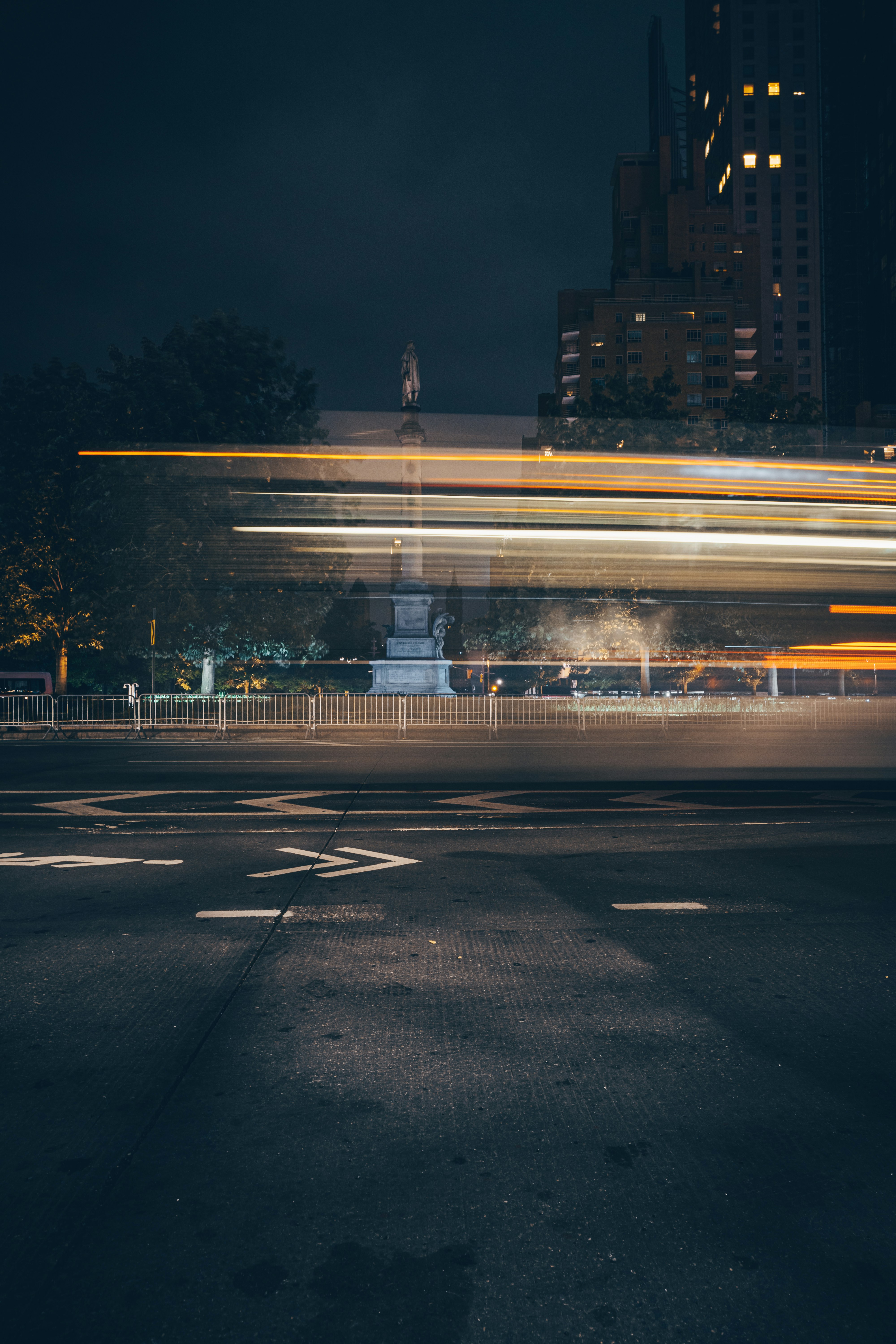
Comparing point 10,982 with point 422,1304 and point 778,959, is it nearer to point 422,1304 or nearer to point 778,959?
point 422,1304

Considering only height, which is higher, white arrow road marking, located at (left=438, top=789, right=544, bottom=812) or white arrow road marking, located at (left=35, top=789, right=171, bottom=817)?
white arrow road marking, located at (left=35, top=789, right=171, bottom=817)

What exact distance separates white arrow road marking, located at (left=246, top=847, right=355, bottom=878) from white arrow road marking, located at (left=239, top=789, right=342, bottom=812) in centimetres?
206

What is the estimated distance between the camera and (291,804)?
35.4 ft

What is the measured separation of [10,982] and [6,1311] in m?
2.72

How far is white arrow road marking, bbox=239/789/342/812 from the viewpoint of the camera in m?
10.1

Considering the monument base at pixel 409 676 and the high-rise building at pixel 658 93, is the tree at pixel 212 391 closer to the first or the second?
the monument base at pixel 409 676

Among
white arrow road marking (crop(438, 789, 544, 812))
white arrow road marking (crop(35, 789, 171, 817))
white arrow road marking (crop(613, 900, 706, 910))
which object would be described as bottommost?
white arrow road marking (crop(438, 789, 544, 812))

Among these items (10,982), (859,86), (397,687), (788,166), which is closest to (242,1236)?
(10,982)

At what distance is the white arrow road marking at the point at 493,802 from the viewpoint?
1024 centimetres

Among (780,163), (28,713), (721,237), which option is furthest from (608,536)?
(780,163)

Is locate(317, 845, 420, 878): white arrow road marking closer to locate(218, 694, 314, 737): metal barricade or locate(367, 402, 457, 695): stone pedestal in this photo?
locate(218, 694, 314, 737): metal barricade

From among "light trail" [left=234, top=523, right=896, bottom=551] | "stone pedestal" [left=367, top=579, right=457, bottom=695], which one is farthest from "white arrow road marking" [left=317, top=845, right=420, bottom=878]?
"stone pedestal" [left=367, top=579, right=457, bottom=695]

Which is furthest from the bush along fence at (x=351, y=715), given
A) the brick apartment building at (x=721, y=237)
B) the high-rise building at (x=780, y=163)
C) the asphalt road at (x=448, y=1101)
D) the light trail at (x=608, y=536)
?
the high-rise building at (x=780, y=163)

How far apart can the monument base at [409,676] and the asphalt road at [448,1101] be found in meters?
25.3
